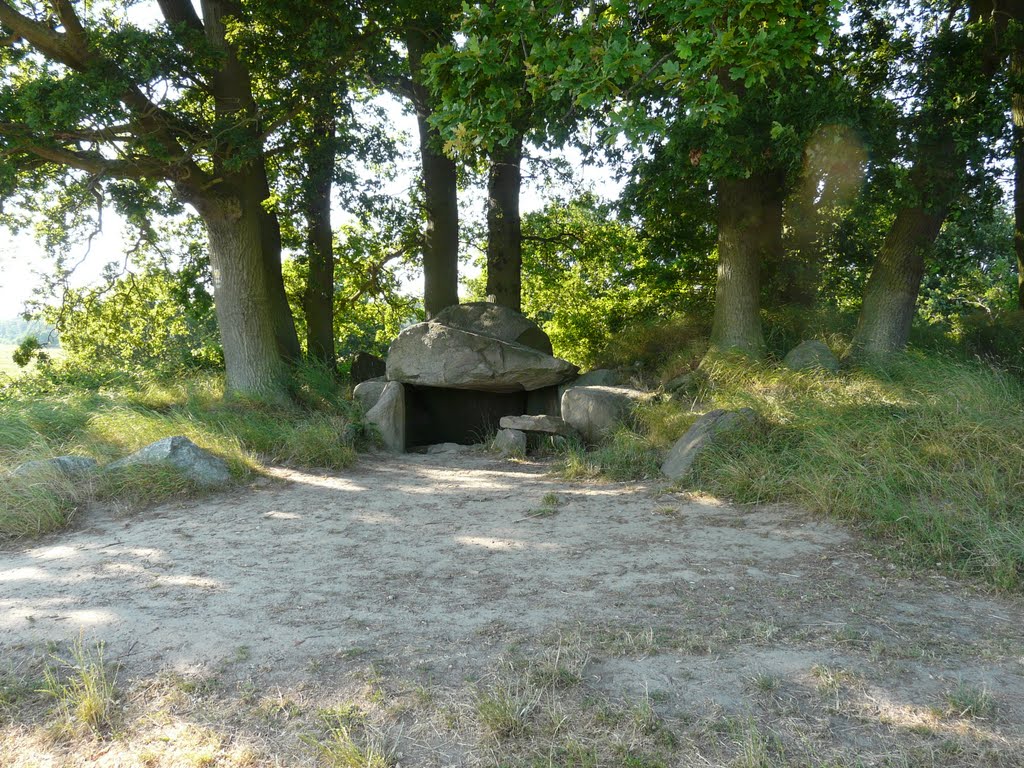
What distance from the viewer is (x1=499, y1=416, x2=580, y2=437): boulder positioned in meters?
9.68

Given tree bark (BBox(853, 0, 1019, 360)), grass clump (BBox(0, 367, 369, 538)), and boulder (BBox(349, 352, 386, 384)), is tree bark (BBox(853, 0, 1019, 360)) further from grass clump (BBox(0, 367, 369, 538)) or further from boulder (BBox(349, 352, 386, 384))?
boulder (BBox(349, 352, 386, 384))

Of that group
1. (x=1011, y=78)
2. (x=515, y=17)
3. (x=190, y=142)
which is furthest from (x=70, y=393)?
(x=1011, y=78)

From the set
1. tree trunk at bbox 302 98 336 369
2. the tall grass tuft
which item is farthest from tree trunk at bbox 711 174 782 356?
tree trunk at bbox 302 98 336 369

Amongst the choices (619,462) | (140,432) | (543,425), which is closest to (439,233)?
(543,425)

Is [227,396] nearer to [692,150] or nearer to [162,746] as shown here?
[692,150]

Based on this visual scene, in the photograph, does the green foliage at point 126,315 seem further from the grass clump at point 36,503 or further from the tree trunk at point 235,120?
the grass clump at point 36,503

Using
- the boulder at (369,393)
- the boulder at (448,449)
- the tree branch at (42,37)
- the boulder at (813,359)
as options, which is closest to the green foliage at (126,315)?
the boulder at (369,393)

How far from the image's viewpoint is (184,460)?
6.85m

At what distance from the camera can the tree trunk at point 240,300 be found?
33.8 ft

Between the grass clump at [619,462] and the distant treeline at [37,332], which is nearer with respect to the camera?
the grass clump at [619,462]

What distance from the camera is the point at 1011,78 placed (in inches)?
330

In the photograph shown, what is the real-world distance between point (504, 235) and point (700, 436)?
23.3ft

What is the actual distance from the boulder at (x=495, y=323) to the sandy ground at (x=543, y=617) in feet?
17.6

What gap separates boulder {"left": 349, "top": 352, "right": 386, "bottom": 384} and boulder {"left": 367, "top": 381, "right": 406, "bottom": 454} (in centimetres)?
205
